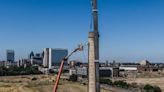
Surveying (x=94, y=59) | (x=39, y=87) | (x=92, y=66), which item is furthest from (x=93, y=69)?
(x=39, y=87)

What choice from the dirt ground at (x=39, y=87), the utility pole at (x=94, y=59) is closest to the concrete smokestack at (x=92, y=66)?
the utility pole at (x=94, y=59)

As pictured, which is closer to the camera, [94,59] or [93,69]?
[94,59]

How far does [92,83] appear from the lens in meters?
26.3

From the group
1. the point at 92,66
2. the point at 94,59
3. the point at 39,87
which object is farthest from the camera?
the point at 39,87

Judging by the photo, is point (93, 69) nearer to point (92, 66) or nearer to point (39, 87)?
point (92, 66)

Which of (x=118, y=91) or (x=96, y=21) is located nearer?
(x=96, y=21)

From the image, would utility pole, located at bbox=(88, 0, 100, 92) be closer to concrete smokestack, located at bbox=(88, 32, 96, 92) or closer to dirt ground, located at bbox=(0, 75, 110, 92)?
concrete smokestack, located at bbox=(88, 32, 96, 92)

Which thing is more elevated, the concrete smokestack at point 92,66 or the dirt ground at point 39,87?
the concrete smokestack at point 92,66

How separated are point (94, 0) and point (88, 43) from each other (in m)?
3.46

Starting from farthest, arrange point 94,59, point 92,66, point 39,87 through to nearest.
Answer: point 39,87 → point 92,66 → point 94,59

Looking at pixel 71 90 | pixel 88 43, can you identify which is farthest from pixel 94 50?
pixel 71 90

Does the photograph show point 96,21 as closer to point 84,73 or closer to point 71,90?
point 71,90

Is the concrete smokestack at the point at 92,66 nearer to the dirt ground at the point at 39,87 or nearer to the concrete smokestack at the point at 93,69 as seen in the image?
the concrete smokestack at the point at 93,69

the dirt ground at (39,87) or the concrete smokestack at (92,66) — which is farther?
the dirt ground at (39,87)
